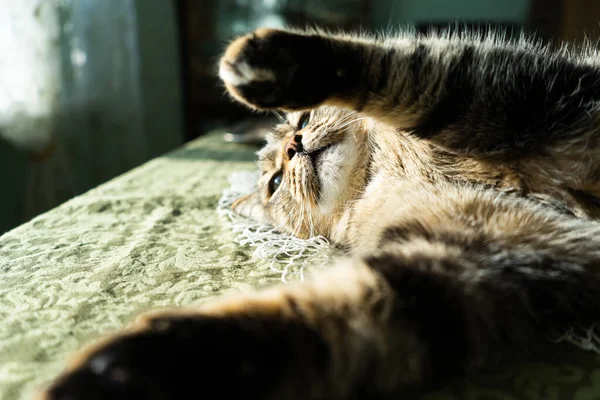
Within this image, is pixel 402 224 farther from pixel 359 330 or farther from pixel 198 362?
pixel 198 362

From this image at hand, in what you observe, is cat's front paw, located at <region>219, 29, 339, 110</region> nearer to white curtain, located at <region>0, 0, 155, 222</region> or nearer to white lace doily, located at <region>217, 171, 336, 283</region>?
white lace doily, located at <region>217, 171, 336, 283</region>

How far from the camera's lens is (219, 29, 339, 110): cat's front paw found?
646mm

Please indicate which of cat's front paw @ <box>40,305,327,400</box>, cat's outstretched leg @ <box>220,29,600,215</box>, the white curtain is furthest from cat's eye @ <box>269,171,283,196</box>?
the white curtain

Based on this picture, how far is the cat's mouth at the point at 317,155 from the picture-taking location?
94cm

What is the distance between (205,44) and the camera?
3.42 meters

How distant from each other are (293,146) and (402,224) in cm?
37

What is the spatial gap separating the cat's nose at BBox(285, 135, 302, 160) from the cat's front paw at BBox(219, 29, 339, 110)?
0.31 m

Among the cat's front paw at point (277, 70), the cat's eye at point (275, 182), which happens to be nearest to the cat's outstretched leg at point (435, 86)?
the cat's front paw at point (277, 70)

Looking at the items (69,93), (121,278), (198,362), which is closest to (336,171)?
(121,278)

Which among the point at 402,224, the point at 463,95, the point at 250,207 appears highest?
the point at 463,95

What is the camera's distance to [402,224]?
0.69m

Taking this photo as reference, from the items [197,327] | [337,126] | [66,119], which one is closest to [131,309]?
[197,327]

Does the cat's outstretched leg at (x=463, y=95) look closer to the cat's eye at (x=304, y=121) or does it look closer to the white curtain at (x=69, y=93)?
the cat's eye at (x=304, y=121)

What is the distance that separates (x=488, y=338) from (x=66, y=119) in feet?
7.86
